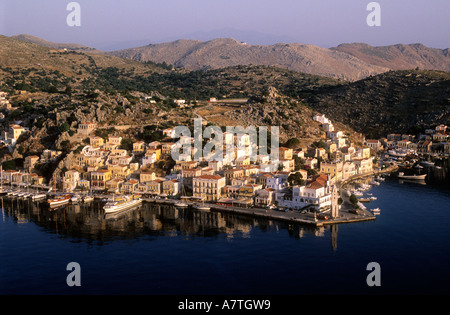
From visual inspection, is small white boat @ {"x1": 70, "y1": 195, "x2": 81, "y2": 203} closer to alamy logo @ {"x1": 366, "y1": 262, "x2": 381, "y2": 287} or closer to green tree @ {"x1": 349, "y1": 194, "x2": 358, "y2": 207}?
green tree @ {"x1": 349, "y1": 194, "x2": 358, "y2": 207}

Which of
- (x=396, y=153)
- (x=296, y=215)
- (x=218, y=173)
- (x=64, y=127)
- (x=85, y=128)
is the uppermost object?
(x=64, y=127)

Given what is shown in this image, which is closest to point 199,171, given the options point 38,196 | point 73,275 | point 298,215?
point 298,215

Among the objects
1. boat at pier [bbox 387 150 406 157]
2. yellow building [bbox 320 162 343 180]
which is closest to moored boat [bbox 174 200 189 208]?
yellow building [bbox 320 162 343 180]

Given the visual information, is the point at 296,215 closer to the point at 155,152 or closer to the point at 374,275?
the point at 374,275

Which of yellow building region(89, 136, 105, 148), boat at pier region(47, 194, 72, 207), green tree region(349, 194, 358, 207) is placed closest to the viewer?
green tree region(349, 194, 358, 207)

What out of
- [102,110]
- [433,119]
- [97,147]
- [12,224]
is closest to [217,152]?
[97,147]

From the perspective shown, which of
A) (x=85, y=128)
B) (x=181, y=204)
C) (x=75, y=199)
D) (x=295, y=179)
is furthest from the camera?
(x=85, y=128)

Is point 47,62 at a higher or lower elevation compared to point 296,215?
higher
